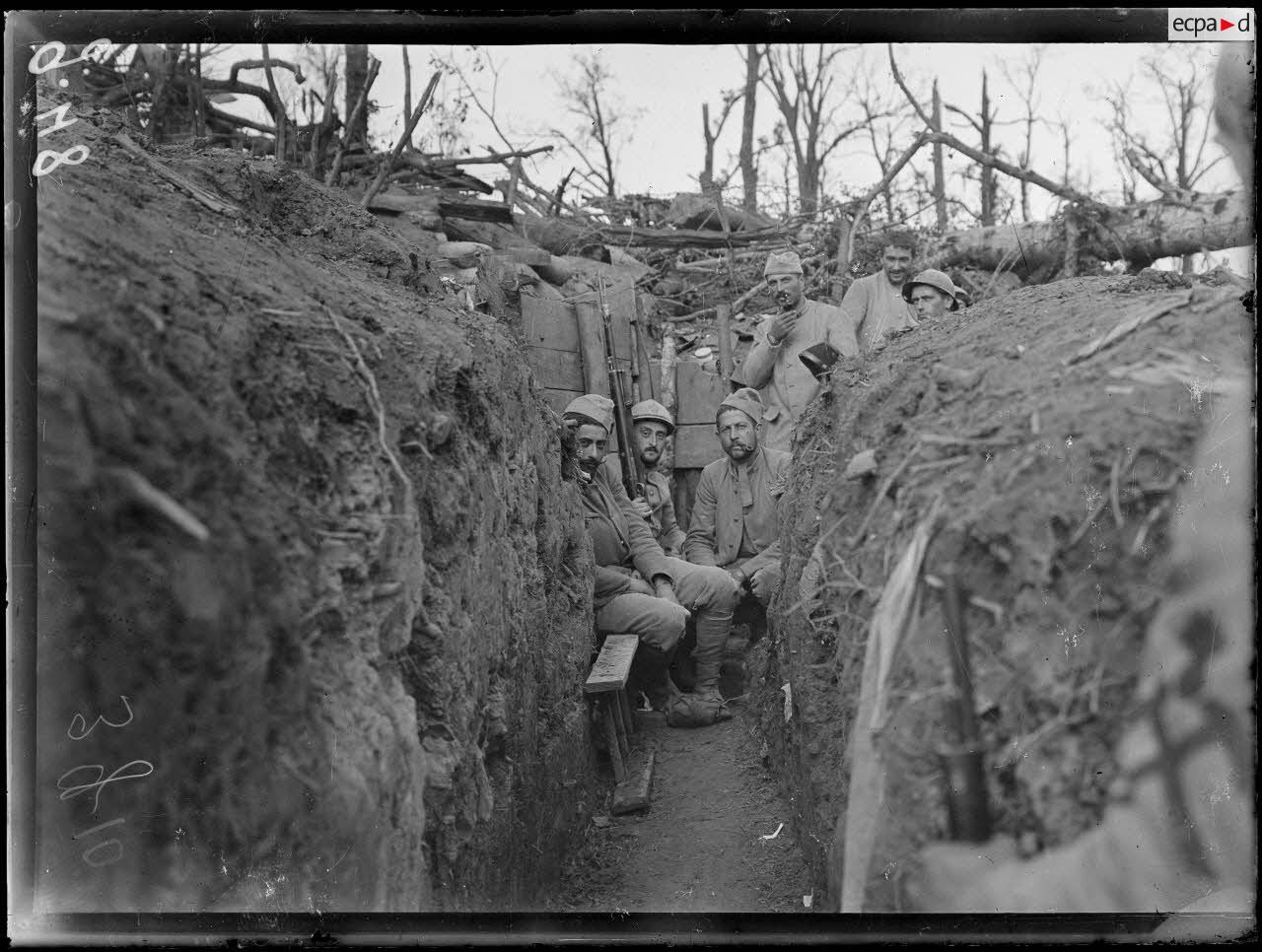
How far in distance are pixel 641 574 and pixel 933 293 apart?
8.95 feet

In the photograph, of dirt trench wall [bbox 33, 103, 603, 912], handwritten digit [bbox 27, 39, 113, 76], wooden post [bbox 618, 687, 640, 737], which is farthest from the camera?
wooden post [bbox 618, 687, 640, 737]

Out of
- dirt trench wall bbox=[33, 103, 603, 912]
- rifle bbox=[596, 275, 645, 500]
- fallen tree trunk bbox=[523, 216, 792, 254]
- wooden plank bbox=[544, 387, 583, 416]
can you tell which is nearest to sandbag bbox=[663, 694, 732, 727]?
rifle bbox=[596, 275, 645, 500]

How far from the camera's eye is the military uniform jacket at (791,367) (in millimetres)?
8242

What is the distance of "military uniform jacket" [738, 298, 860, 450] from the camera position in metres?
8.24

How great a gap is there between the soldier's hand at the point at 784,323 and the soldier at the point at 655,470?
107cm

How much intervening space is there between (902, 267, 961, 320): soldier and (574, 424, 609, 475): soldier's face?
2.32 metres

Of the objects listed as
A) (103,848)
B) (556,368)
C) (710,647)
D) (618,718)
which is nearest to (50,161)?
(103,848)

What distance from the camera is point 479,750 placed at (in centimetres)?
357

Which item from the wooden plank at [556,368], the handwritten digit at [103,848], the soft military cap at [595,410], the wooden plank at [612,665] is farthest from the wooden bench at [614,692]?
the wooden plank at [556,368]

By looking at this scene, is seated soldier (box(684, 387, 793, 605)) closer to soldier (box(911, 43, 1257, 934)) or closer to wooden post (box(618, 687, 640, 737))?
wooden post (box(618, 687, 640, 737))

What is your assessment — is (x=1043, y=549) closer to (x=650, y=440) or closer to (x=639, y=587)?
(x=639, y=587)

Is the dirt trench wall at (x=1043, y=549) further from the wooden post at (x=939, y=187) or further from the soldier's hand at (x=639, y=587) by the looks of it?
the wooden post at (x=939, y=187)

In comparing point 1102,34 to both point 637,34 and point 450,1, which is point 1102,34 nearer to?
point 637,34

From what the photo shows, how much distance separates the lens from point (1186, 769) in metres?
2.71
